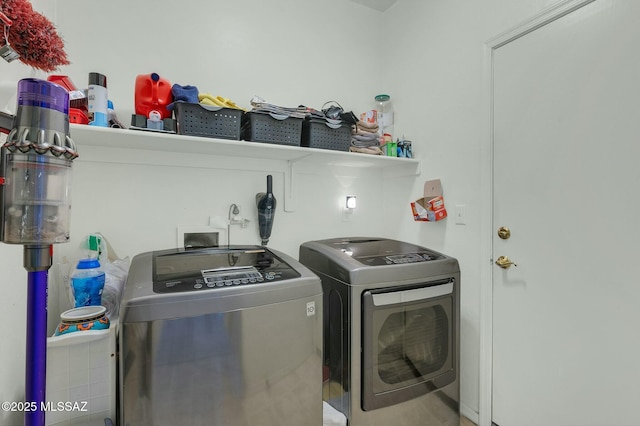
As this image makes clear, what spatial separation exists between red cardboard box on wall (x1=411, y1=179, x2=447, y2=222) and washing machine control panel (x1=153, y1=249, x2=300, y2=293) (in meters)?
1.04

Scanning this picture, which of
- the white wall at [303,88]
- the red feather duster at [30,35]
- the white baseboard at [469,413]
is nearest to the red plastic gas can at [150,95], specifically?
the white wall at [303,88]

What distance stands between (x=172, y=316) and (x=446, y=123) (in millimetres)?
1796

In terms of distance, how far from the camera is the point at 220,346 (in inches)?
38.7

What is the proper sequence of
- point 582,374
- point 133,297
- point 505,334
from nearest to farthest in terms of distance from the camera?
point 133,297 → point 582,374 → point 505,334

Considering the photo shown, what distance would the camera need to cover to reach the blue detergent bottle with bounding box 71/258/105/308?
1144mm

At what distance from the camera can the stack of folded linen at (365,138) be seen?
6.35 ft

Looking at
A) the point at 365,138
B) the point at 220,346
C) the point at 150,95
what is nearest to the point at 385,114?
the point at 365,138

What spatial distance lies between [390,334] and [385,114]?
162 centimetres

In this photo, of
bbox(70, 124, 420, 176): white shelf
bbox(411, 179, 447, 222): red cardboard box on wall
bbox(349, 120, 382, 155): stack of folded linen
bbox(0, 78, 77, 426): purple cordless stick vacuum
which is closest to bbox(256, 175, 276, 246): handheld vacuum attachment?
bbox(70, 124, 420, 176): white shelf

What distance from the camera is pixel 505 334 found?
5.24 feet

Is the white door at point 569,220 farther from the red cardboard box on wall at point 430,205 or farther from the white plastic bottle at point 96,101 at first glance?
the white plastic bottle at point 96,101

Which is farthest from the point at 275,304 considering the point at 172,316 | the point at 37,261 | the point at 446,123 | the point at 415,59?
the point at 415,59

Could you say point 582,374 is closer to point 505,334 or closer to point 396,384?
point 505,334

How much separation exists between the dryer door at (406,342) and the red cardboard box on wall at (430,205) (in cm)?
47
